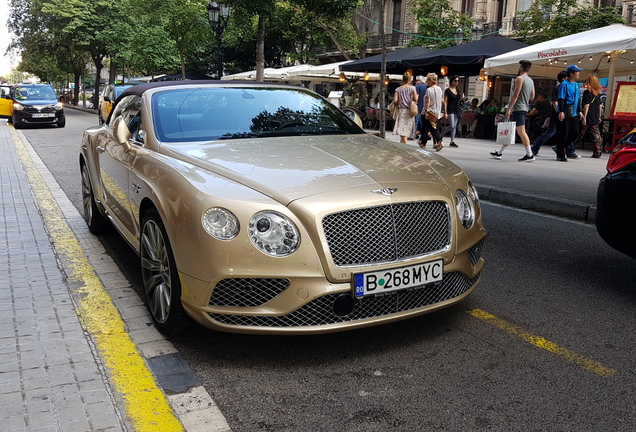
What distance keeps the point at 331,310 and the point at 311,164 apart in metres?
0.92

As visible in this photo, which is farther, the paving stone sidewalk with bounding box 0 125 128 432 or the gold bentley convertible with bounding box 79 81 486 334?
the gold bentley convertible with bounding box 79 81 486 334

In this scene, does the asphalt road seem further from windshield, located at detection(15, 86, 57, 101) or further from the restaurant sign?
windshield, located at detection(15, 86, 57, 101)

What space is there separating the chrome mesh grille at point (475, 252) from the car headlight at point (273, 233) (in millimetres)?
1125

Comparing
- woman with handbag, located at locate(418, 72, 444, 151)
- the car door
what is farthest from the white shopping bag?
the car door

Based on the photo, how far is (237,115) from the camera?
4504mm

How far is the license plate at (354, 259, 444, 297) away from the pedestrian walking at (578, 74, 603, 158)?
456 inches

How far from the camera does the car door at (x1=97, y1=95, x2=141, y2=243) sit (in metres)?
4.36

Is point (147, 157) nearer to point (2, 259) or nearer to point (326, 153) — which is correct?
point (326, 153)

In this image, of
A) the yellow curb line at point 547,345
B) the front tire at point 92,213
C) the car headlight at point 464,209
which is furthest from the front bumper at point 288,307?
the front tire at point 92,213

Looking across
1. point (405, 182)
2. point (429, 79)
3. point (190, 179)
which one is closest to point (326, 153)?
point (405, 182)

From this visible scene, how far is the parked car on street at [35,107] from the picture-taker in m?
23.8

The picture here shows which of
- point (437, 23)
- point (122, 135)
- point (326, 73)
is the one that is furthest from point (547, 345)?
point (437, 23)

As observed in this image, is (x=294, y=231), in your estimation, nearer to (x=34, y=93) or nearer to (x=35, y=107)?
(x=35, y=107)

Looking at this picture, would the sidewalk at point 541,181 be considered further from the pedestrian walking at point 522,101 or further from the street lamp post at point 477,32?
the street lamp post at point 477,32
